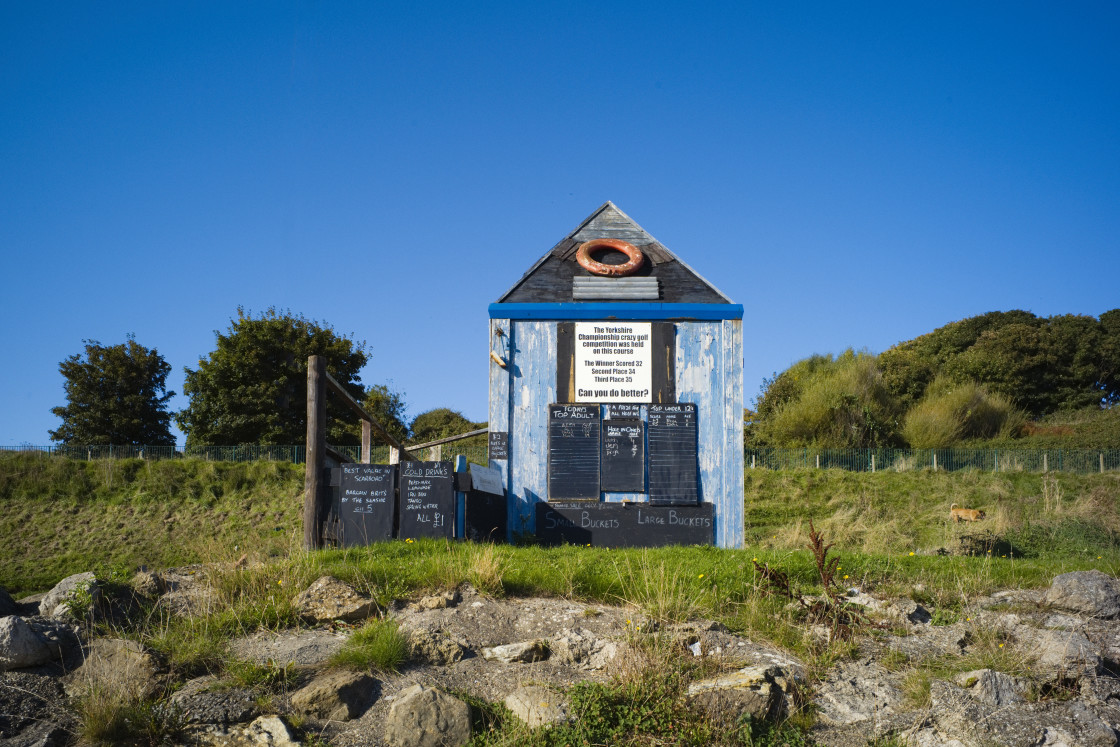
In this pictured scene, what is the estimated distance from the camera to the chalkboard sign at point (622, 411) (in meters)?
13.6

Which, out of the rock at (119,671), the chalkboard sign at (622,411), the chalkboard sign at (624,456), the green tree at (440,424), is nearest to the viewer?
the rock at (119,671)

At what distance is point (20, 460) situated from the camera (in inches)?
1018

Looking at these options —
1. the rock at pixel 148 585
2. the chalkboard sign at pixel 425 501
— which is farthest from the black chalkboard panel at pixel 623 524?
the rock at pixel 148 585

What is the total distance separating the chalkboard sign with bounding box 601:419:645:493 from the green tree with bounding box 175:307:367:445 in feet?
73.4

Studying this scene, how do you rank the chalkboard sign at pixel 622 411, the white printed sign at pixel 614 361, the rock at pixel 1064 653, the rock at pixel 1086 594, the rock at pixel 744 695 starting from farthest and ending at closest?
the white printed sign at pixel 614 361, the chalkboard sign at pixel 622 411, the rock at pixel 1086 594, the rock at pixel 1064 653, the rock at pixel 744 695

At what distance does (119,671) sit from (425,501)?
5.65 m

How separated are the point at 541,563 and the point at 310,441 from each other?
12.8 ft

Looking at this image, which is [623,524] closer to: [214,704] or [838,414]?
[214,704]

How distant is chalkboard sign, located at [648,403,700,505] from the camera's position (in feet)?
43.9

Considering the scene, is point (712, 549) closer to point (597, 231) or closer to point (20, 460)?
point (597, 231)

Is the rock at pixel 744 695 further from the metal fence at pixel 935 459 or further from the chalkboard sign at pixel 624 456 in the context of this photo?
A: the metal fence at pixel 935 459

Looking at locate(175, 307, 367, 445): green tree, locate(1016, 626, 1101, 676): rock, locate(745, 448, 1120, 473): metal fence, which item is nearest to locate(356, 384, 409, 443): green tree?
locate(175, 307, 367, 445): green tree

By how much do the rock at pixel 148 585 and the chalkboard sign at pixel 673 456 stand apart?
7352mm

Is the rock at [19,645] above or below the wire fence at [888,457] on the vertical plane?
→ below
